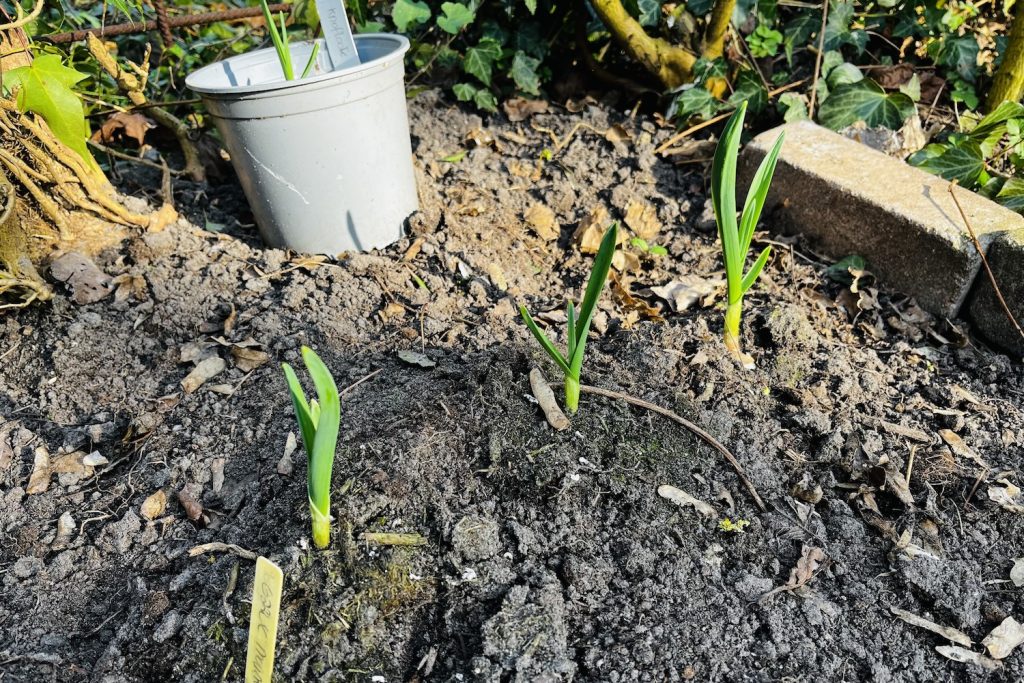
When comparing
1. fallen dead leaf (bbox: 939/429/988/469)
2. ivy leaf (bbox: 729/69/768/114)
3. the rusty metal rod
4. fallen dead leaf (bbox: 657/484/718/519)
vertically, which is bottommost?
fallen dead leaf (bbox: 939/429/988/469)

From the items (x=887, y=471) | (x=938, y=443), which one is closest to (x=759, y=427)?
(x=887, y=471)

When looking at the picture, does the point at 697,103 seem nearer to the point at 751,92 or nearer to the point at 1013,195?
the point at 751,92

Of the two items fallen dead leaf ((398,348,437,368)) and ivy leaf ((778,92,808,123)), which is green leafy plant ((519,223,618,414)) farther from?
ivy leaf ((778,92,808,123))

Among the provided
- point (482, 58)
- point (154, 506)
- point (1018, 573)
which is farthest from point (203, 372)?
point (1018, 573)

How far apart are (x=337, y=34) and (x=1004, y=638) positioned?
2.09 meters

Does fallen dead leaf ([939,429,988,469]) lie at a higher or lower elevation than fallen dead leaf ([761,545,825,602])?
lower

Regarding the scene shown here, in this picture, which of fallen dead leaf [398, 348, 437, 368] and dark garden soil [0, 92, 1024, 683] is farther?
fallen dead leaf [398, 348, 437, 368]

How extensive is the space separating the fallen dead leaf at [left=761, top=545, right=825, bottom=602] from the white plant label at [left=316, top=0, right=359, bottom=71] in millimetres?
1733

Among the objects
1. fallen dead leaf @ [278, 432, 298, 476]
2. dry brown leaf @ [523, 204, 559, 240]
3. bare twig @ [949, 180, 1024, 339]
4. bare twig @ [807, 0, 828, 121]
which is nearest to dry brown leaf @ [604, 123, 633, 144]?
dry brown leaf @ [523, 204, 559, 240]

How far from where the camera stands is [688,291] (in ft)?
6.46

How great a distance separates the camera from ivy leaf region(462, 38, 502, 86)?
2.56 metres

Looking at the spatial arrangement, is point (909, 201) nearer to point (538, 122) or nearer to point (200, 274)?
point (538, 122)

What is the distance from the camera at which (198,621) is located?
123 cm

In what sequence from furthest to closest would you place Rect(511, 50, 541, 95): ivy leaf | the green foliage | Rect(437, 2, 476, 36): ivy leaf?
Rect(511, 50, 541, 95): ivy leaf → Rect(437, 2, 476, 36): ivy leaf → the green foliage
